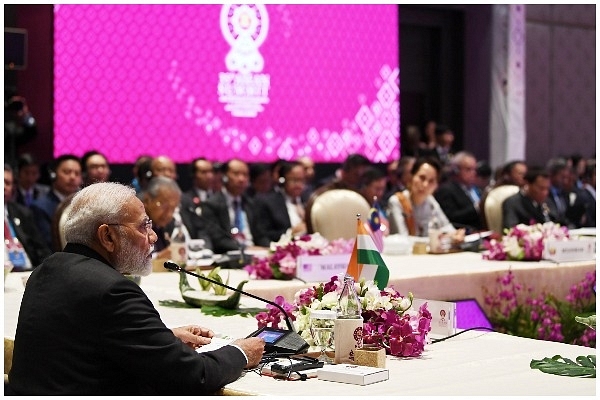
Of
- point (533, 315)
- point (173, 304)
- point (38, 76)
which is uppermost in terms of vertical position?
point (38, 76)

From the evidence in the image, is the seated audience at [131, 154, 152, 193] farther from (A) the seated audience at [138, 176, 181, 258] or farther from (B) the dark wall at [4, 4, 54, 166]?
(A) the seated audience at [138, 176, 181, 258]

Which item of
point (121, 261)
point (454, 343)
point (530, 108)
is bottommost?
point (454, 343)

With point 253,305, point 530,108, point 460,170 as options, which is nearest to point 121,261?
point 253,305

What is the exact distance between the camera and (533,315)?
446 centimetres

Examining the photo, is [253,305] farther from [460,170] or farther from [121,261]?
[460,170]

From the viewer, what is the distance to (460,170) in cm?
890

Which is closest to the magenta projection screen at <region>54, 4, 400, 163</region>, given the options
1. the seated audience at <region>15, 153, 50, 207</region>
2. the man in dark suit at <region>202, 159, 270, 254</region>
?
the seated audience at <region>15, 153, 50, 207</region>

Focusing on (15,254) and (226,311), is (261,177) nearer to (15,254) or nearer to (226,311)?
(15,254)

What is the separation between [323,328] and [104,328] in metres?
0.60

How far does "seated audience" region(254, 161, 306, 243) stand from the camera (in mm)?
7367

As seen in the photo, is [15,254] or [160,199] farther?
[160,199]

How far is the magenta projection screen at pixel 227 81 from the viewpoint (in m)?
8.52

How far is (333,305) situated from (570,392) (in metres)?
0.65

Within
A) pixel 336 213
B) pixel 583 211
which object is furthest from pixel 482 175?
pixel 336 213
